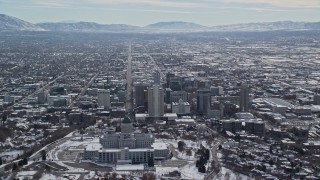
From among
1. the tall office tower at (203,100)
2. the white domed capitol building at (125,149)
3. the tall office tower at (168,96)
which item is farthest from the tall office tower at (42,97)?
the white domed capitol building at (125,149)

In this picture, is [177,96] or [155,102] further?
[177,96]

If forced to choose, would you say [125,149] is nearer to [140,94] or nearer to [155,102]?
[155,102]

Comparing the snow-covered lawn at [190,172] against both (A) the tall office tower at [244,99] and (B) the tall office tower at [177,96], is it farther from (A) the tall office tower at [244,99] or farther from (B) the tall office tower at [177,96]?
(B) the tall office tower at [177,96]

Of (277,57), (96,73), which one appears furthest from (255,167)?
(277,57)

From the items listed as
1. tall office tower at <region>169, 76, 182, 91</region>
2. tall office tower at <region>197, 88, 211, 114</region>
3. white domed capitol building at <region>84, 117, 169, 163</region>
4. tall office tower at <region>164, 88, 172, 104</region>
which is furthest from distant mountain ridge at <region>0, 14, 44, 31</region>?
white domed capitol building at <region>84, 117, 169, 163</region>

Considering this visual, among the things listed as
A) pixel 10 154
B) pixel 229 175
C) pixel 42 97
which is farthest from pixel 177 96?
pixel 229 175

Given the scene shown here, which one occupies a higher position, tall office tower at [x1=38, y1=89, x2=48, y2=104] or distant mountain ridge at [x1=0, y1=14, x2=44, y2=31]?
tall office tower at [x1=38, y1=89, x2=48, y2=104]

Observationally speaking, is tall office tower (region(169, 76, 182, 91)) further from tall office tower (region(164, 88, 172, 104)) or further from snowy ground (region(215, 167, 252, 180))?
snowy ground (region(215, 167, 252, 180))

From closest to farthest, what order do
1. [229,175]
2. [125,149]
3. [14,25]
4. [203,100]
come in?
1. [229,175]
2. [125,149]
3. [203,100]
4. [14,25]

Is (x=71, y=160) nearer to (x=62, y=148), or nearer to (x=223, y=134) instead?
(x=62, y=148)
